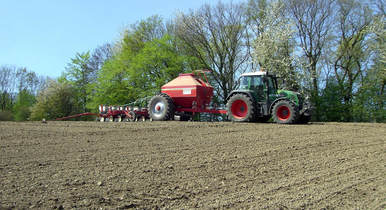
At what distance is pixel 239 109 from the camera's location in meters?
14.9

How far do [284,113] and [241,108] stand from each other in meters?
1.99

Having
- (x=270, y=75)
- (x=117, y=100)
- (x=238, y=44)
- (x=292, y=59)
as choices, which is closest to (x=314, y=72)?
(x=292, y=59)

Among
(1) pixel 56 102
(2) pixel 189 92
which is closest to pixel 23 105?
(1) pixel 56 102

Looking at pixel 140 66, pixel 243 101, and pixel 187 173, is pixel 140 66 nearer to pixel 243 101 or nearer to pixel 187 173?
pixel 243 101

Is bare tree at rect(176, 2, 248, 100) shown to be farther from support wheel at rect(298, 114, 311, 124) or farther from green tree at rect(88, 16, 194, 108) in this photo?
support wheel at rect(298, 114, 311, 124)

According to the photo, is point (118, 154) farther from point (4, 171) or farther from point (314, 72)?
point (314, 72)

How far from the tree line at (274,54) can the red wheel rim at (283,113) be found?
852 centimetres

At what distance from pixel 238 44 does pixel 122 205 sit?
77.4ft

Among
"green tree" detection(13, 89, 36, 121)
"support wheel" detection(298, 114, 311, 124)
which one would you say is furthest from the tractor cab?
"green tree" detection(13, 89, 36, 121)

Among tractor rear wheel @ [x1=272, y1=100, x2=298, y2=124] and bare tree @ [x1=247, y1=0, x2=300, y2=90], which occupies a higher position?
bare tree @ [x1=247, y1=0, x2=300, y2=90]

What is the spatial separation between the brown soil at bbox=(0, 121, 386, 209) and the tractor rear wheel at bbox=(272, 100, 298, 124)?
4.80 m

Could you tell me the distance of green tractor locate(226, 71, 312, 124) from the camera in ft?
44.8

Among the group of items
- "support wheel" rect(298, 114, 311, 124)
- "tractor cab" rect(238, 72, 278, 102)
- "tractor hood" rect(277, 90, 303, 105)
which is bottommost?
"support wheel" rect(298, 114, 311, 124)

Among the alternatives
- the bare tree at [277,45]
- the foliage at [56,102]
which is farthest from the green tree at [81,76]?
the bare tree at [277,45]
